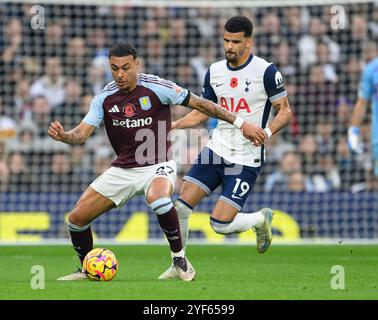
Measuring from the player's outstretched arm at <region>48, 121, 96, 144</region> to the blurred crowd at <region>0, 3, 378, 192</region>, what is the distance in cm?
665

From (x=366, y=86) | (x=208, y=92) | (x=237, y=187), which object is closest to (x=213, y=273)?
(x=237, y=187)

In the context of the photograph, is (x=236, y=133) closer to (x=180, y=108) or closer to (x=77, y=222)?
(x=77, y=222)

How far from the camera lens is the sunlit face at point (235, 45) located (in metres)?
10.8

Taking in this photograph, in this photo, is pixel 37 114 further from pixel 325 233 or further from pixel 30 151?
pixel 325 233

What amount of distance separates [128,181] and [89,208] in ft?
1.48

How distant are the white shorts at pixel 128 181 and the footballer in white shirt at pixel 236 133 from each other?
2.34ft

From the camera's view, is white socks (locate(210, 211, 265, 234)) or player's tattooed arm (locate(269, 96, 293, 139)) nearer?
player's tattooed arm (locate(269, 96, 293, 139))

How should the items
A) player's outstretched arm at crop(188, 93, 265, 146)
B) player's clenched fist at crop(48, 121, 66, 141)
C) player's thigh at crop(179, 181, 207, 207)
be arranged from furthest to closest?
1. player's thigh at crop(179, 181, 207, 207)
2. player's outstretched arm at crop(188, 93, 265, 146)
3. player's clenched fist at crop(48, 121, 66, 141)

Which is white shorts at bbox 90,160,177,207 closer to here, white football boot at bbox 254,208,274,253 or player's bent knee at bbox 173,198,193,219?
player's bent knee at bbox 173,198,193,219

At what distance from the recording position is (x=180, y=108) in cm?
1803

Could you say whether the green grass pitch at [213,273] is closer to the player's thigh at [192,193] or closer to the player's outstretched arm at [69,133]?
the player's thigh at [192,193]

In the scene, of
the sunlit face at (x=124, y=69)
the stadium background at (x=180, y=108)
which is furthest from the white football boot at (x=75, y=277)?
the stadium background at (x=180, y=108)

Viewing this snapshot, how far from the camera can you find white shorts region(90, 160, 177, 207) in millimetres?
10039

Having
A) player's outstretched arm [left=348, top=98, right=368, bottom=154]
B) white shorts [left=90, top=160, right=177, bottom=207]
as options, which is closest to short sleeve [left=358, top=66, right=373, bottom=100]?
player's outstretched arm [left=348, top=98, right=368, bottom=154]
